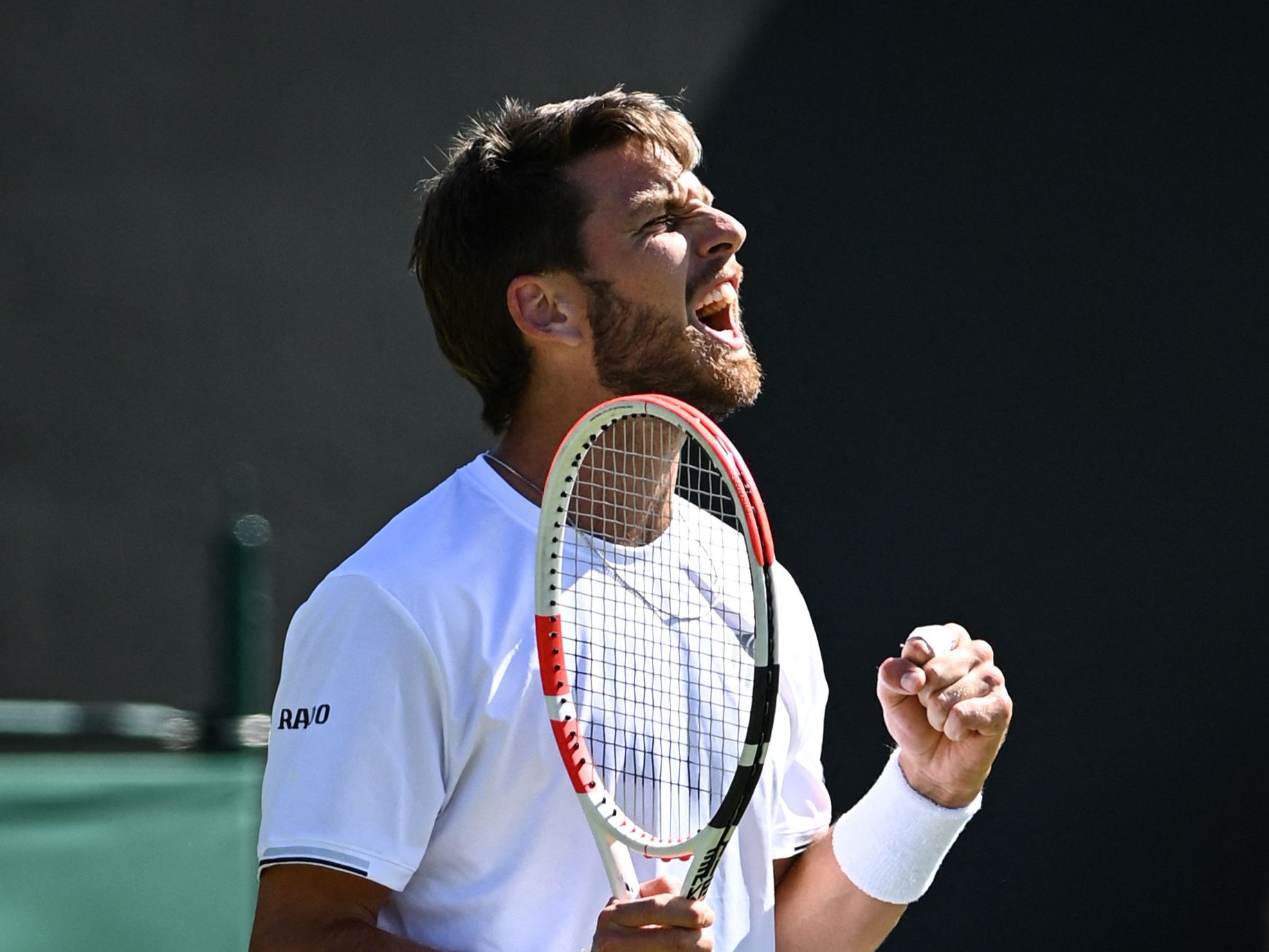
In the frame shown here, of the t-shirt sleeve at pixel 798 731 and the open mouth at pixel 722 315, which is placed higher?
the open mouth at pixel 722 315

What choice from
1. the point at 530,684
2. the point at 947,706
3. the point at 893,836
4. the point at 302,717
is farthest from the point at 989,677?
the point at 302,717

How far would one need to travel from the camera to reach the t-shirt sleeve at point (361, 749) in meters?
1.92

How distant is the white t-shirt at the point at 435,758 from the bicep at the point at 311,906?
2 centimetres

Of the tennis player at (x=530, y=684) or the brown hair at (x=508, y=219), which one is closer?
the tennis player at (x=530, y=684)

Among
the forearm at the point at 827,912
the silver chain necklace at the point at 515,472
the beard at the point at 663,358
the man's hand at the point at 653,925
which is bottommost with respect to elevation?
the forearm at the point at 827,912

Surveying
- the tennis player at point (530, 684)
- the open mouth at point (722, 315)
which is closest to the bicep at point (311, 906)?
the tennis player at point (530, 684)

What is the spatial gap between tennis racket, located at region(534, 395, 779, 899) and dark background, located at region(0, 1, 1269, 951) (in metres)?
2.37

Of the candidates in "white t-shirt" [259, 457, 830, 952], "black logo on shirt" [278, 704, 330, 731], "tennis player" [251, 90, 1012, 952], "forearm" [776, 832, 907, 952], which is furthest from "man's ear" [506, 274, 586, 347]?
"forearm" [776, 832, 907, 952]

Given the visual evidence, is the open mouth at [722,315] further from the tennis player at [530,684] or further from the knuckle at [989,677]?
the knuckle at [989,677]

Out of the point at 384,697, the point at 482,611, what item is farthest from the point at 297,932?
the point at 482,611

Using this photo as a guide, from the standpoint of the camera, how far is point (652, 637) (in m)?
2.18

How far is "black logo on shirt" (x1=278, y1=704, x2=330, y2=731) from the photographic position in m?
1.96

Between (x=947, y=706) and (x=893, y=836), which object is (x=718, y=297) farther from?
(x=893, y=836)

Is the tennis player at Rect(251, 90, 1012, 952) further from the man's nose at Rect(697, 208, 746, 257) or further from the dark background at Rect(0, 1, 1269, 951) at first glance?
the dark background at Rect(0, 1, 1269, 951)
